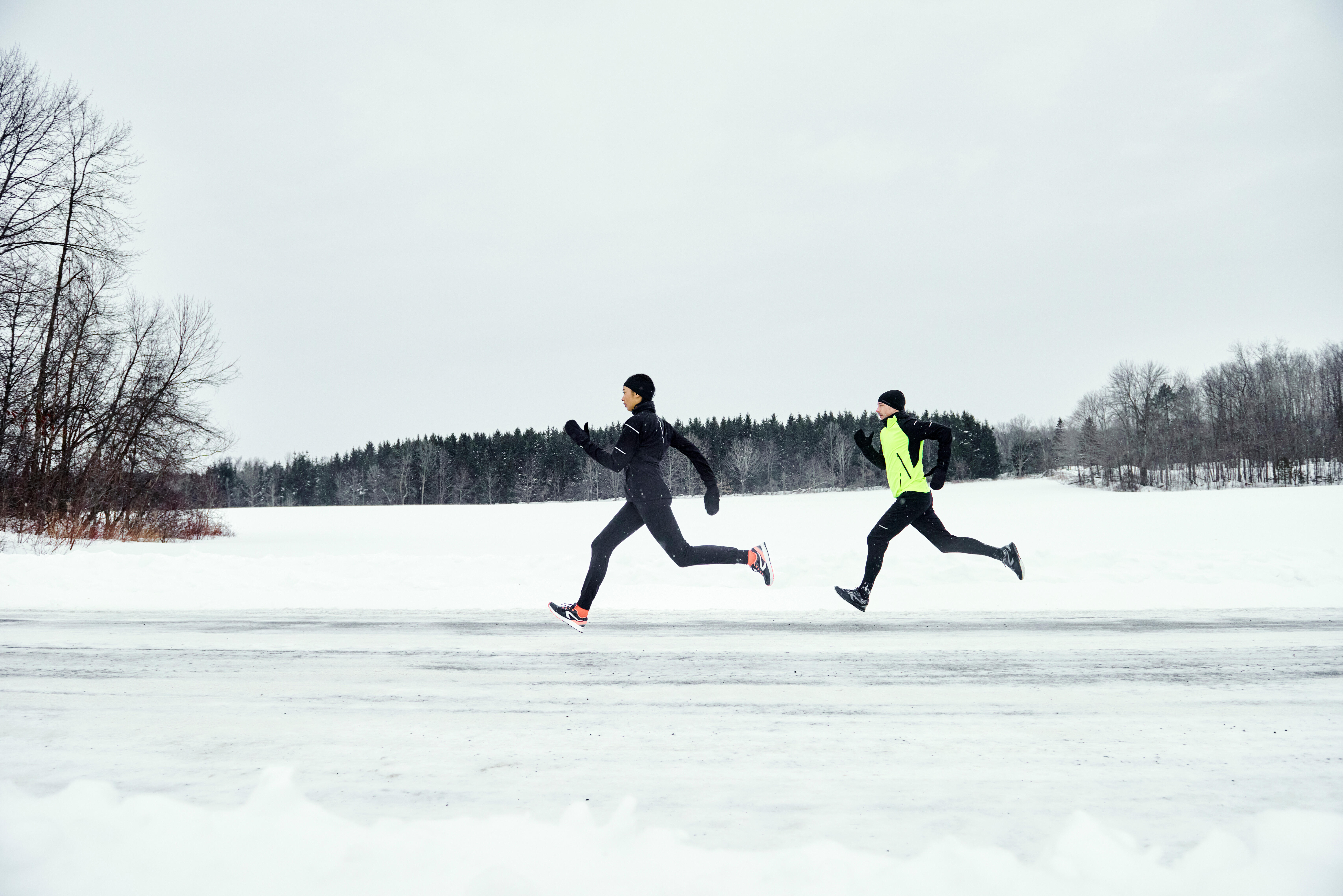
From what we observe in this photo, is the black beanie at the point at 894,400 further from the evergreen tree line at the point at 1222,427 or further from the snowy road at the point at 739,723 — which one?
the evergreen tree line at the point at 1222,427

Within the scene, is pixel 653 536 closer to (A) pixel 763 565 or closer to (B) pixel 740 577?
(A) pixel 763 565

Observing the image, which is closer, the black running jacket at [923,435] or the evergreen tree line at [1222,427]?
the black running jacket at [923,435]

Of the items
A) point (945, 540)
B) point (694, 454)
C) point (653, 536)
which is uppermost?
point (694, 454)

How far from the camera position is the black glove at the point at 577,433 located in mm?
5281

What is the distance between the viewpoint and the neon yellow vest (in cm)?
621

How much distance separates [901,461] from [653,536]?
8.25 ft

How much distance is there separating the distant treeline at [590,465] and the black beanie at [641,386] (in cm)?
7163

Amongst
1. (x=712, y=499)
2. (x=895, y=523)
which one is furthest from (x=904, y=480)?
(x=712, y=499)

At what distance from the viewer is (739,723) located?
310cm

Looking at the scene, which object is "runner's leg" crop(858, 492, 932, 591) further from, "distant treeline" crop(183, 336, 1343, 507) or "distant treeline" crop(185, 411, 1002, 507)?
"distant treeline" crop(185, 411, 1002, 507)

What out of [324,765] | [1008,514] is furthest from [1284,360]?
[324,765]

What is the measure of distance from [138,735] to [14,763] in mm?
408

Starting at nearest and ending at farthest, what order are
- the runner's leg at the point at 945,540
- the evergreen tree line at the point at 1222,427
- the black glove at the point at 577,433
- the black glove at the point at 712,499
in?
the black glove at the point at 577,433
the black glove at the point at 712,499
the runner's leg at the point at 945,540
the evergreen tree line at the point at 1222,427

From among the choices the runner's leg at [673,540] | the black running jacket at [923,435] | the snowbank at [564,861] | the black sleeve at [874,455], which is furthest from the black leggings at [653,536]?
the snowbank at [564,861]
